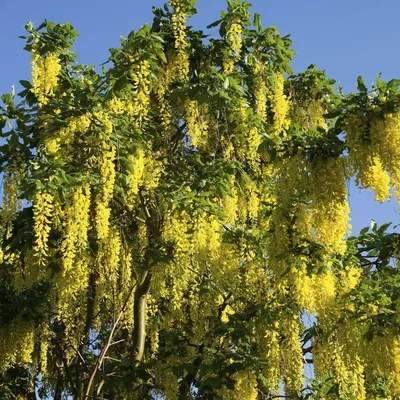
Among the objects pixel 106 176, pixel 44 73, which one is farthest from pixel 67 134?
pixel 44 73

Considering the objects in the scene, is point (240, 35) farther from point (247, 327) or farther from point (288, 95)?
point (247, 327)

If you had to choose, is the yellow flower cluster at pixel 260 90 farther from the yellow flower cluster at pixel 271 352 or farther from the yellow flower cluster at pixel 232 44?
the yellow flower cluster at pixel 271 352

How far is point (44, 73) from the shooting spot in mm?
6508

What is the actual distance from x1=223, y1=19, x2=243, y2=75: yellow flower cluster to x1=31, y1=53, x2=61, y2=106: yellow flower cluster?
2024 millimetres

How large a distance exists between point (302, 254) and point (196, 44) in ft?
10.0

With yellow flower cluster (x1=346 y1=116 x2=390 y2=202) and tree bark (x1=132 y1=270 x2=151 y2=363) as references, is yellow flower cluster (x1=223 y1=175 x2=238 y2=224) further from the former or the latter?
yellow flower cluster (x1=346 y1=116 x2=390 y2=202)

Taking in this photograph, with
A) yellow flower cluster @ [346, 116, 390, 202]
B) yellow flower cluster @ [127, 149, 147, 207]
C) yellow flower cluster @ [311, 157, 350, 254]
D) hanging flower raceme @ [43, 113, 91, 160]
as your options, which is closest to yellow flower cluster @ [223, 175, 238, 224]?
yellow flower cluster @ [127, 149, 147, 207]

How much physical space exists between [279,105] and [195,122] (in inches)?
40.6

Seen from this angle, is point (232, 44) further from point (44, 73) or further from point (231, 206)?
point (44, 73)

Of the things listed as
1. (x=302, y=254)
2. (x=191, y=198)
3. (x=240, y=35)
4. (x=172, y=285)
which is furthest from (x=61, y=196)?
(x=240, y=35)

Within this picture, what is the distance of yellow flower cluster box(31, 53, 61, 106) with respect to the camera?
6.47m

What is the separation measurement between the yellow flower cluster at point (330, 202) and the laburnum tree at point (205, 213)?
0.05ft

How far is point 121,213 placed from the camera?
756 cm

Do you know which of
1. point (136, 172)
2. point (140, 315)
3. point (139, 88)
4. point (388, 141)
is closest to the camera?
point (388, 141)
